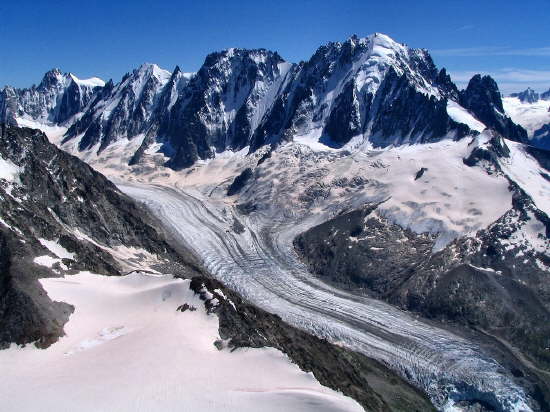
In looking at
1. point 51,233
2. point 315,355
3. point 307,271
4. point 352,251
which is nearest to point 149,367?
point 315,355

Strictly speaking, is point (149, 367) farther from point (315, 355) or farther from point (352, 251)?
point (352, 251)

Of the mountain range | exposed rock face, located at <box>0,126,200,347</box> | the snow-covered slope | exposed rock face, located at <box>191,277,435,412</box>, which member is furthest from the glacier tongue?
the snow-covered slope

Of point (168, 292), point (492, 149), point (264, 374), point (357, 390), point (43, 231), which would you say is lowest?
point (357, 390)

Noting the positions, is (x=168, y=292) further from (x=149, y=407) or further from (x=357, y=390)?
(x=357, y=390)

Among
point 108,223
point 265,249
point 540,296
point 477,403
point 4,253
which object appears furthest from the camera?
point 265,249

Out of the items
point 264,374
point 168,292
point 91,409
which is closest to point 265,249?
point 168,292

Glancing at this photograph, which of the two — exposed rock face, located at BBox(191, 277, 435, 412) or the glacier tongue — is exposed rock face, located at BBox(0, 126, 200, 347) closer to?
the glacier tongue

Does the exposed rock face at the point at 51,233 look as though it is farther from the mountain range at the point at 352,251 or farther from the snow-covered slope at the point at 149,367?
the snow-covered slope at the point at 149,367
